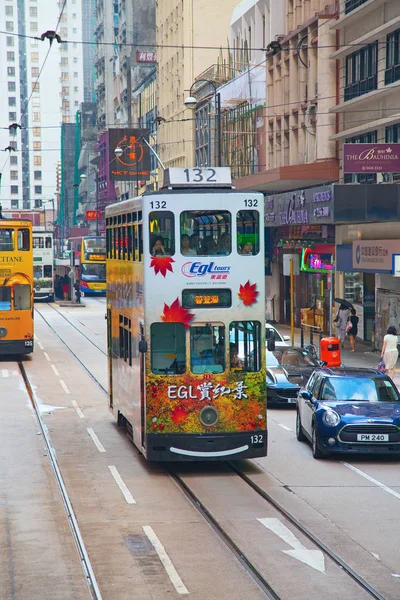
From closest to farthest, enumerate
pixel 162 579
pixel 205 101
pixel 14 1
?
pixel 162 579 < pixel 205 101 < pixel 14 1

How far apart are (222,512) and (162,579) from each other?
10.3 ft

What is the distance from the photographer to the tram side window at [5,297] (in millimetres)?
33375

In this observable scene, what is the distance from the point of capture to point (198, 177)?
16.2m

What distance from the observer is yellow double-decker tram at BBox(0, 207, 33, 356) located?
32625 millimetres

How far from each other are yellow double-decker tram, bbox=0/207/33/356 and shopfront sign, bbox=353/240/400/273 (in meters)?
10.7

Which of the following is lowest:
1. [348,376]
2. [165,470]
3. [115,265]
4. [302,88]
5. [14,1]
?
[165,470]

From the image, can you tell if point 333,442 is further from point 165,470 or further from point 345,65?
point 345,65

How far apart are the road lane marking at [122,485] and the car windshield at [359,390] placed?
369 cm

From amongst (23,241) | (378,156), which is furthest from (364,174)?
(23,241)

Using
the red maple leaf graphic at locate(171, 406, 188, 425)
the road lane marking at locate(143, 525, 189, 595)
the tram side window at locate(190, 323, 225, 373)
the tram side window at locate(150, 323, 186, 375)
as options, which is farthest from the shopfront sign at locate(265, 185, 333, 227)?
the road lane marking at locate(143, 525, 189, 595)

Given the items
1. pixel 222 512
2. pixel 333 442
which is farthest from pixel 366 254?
pixel 222 512

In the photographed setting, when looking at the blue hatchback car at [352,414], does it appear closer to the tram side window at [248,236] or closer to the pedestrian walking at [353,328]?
the tram side window at [248,236]

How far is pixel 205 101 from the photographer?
6594 cm

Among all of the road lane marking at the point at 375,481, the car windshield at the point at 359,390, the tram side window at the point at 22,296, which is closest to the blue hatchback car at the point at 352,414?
the car windshield at the point at 359,390
